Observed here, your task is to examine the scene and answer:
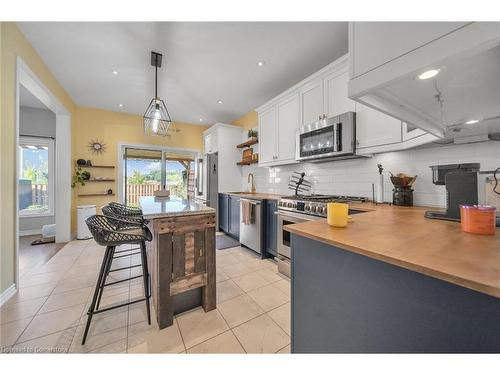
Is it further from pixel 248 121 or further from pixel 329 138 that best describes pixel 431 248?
pixel 248 121

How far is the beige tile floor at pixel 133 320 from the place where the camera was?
1371 mm

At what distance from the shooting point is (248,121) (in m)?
4.59

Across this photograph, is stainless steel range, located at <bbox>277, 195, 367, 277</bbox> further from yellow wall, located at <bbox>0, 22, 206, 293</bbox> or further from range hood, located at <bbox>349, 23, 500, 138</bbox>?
yellow wall, located at <bbox>0, 22, 206, 293</bbox>

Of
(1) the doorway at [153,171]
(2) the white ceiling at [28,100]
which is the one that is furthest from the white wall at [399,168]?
(2) the white ceiling at [28,100]

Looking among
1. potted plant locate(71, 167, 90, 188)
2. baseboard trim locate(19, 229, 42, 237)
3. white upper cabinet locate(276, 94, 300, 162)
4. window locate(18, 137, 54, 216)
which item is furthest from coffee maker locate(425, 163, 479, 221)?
baseboard trim locate(19, 229, 42, 237)

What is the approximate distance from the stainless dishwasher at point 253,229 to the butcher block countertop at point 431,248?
6.50 ft

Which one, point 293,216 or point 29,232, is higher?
point 293,216

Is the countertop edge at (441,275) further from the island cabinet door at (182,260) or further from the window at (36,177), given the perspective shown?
the window at (36,177)

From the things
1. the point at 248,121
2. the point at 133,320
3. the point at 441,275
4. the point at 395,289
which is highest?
the point at 248,121

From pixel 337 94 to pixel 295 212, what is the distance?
147 centimetres

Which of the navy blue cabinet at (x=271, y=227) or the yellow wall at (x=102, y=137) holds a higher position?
the yellow wall at (x=102, y=137)

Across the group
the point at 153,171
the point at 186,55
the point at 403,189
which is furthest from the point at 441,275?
the point at 153,171

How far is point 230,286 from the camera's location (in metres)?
2.19
